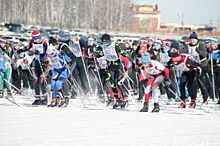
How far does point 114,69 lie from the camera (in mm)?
13555

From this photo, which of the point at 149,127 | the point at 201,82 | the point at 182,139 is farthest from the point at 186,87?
the point at 182,139

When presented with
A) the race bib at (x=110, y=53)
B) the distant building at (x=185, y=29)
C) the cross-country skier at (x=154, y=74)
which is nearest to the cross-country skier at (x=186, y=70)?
the cross-country skier at (x=154, y=74)

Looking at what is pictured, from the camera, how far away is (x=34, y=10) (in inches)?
3022

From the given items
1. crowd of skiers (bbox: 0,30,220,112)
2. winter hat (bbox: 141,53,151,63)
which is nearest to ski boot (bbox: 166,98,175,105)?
crowd of skiers (bbox: 0,30,220,112)

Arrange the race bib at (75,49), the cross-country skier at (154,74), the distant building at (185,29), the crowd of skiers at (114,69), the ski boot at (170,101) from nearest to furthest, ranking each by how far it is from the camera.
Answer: the cross-country skier at (154,74)
the crowd of skiers at (114,69)
the race bib at (75,49)
the ski boot at (170,101)
the distant building at (185,29)

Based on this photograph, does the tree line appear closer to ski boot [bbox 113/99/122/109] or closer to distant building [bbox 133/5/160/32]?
distant building [bbox 133/5/160/32]

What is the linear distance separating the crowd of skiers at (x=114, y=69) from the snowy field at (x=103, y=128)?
99 cm

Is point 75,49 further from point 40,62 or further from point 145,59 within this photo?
point 145,59

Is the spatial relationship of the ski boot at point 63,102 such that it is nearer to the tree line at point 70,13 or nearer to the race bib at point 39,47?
the race bib at point 39,47

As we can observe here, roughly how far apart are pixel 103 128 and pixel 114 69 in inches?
169

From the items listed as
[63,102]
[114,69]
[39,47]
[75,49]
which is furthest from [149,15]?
[63,102]

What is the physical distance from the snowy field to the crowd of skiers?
39.1 inches

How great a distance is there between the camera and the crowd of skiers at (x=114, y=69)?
12.9 meters

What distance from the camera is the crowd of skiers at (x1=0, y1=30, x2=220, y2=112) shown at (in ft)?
42.4
